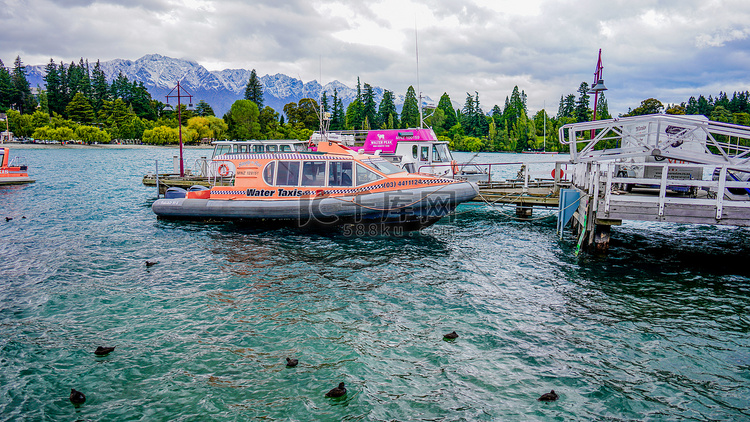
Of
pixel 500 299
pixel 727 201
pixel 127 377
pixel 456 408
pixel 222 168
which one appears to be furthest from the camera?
pixel 222 168

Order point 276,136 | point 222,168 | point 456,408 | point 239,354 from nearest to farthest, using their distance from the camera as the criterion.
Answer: point 456,408 < point 239,354 < point 222,168 < point 276,136

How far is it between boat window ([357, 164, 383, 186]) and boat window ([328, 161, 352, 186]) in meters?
0.33

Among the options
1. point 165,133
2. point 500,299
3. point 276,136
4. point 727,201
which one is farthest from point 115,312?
point 165,133

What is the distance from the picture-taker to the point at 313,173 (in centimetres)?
1572

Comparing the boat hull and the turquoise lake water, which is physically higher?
the boat hull

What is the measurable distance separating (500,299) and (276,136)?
108 m

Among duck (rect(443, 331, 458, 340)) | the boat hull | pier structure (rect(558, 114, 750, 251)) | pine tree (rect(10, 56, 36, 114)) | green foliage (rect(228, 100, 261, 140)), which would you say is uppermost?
pine tree (rect(10, 56, 36, 114))

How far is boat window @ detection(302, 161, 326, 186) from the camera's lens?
15.6 m

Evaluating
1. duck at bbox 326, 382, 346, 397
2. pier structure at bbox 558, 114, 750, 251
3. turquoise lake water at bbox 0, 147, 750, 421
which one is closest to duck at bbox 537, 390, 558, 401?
turquoise lake water at bbox 0, 147, 750, 421

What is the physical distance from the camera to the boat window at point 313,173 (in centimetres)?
1561

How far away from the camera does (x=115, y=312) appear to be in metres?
8.59

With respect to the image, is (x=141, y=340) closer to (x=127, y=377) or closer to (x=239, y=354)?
(x=127, y=377)

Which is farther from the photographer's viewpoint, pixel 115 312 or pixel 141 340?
pixel 115 312

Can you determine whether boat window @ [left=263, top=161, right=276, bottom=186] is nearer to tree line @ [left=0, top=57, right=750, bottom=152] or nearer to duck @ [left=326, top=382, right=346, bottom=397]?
duck @ [left=326, top=382, right=346, bottom=397]
